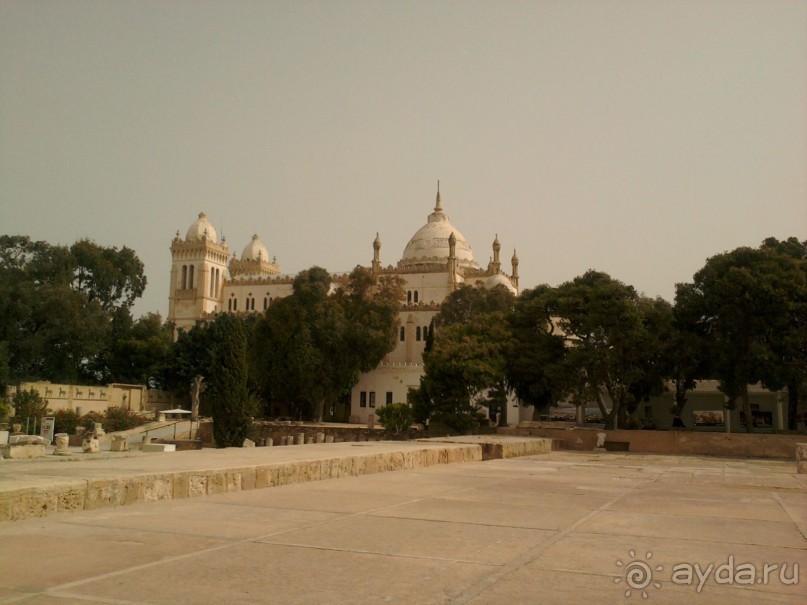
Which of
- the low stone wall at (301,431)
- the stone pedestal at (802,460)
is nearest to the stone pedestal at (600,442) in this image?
the stone pedestal at (802,460)

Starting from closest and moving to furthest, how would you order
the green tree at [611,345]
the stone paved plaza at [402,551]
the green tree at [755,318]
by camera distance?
the stone paved plaza at [402,551] → the green tree at [755,318] → the green tree at [611,345]

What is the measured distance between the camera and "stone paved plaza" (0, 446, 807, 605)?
3145 millimetres

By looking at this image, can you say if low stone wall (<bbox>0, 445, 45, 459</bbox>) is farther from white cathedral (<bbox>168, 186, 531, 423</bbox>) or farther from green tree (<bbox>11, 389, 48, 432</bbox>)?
white cathedral (<bbox>168, 186, 531, 423</bbox>)

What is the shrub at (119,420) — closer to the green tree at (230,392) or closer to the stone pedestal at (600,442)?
the green tree at (230,392)

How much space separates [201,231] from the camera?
243ft

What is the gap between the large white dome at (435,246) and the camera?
2653 inches

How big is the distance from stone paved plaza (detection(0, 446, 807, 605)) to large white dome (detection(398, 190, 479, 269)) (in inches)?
2378

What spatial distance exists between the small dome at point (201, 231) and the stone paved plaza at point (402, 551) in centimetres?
6981

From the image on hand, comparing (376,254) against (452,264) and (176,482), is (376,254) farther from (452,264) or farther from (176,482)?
(176,482)

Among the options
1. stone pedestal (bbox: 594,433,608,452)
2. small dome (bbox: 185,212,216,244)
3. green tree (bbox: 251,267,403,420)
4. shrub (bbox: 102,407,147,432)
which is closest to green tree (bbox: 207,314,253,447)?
shrub (bbox: 102,407,147,432)

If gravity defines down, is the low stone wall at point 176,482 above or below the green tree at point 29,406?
above

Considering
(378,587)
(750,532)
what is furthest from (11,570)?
(750,532)

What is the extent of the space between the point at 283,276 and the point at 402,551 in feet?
212

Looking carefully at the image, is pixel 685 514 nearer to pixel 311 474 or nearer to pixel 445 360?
pixel 311 474
